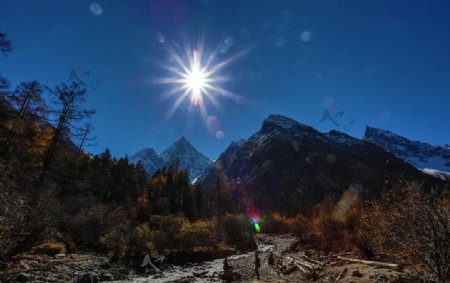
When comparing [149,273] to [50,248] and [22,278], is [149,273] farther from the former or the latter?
[22,278]

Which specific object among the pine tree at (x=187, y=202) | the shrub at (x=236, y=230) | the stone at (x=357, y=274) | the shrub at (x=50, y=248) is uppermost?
the pine tree at (x=187, y=202)

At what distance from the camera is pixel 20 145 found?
24688 mm

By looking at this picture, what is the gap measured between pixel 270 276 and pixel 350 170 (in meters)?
198

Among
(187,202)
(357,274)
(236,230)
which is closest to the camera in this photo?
(357,274)

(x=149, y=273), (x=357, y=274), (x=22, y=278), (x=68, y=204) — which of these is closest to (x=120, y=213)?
(x=68, y=204)

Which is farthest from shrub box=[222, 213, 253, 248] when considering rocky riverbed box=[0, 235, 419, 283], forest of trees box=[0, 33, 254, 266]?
rocky riverbed box=[0, 235, 419, 283]

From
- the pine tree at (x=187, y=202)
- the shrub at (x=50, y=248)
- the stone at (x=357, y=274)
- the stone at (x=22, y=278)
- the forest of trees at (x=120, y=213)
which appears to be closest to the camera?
the forest of trees at (x=120, y=213)

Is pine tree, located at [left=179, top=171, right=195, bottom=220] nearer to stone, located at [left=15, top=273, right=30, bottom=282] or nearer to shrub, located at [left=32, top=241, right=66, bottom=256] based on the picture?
shrub, located at [left=32, top=241, right=66, bottom=256]

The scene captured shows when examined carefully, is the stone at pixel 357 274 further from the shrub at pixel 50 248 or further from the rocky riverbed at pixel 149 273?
the shrub at pixel 50 248

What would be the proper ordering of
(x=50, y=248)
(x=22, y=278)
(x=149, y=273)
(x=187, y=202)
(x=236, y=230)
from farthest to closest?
(x=187, y=202) → (x=236, y=230) → (x=149, y=273) → (x=50, y=248) → (x=22, y=278)

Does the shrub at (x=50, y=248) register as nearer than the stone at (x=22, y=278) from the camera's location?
No

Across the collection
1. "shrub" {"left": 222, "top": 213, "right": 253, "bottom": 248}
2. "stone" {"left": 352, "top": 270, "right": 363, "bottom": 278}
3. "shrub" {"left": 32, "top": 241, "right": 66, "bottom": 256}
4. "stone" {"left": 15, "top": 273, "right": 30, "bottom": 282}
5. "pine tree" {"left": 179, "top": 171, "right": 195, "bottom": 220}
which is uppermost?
"pine tree" {"left": 179, "top": 171, "right": 195, "bottom": 220}

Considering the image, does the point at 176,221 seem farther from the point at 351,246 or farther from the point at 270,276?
the point at 351,246

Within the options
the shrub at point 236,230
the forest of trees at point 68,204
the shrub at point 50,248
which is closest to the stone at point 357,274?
the forest of trees at point 68,204
